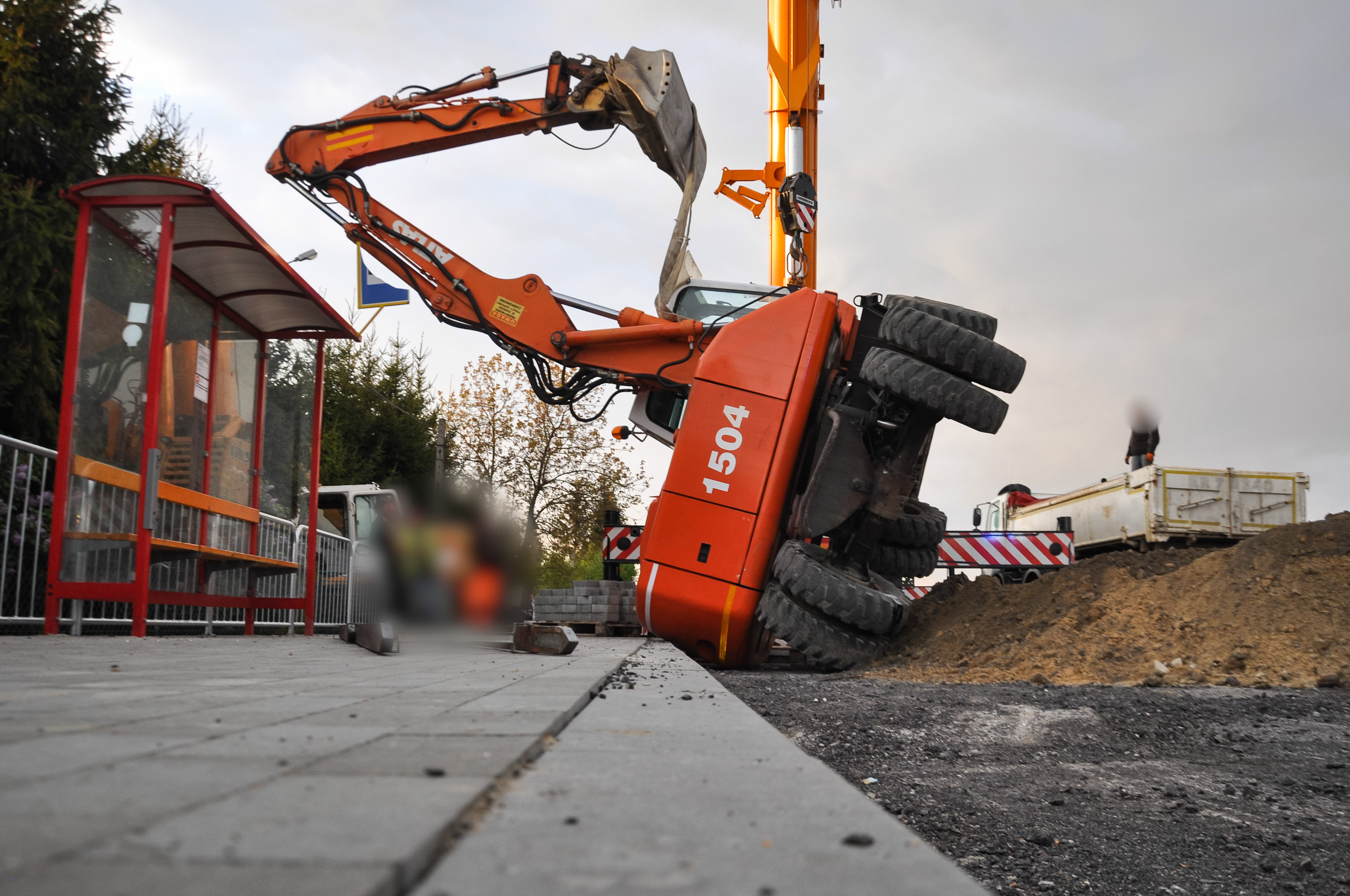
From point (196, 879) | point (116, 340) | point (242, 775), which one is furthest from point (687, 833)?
point (116, 340)

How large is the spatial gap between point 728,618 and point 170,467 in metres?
4.79

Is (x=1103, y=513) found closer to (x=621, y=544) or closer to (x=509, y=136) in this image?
(x=621, y=544)

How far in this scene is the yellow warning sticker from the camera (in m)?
10.5

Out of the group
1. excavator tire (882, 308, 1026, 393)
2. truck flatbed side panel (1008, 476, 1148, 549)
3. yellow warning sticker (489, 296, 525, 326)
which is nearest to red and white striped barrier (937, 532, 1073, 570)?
truck flatbed side panel (1008, 476, 1148, 549)

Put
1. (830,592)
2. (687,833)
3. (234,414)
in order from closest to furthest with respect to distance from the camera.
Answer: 1. (687,833)
2. (830,592)
3. (234,414)

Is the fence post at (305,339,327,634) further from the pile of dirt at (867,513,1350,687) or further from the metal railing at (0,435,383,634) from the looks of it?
the pile of dirt at (867,513,1350,687)

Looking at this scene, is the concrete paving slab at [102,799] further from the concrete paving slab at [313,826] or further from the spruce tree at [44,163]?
the spruce tree at [44,163]

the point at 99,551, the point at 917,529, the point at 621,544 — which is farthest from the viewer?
the point at 621,544

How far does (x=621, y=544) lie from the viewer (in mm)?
12758

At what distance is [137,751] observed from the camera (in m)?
1.99

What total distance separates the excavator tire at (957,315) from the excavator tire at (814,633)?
2.47 metres

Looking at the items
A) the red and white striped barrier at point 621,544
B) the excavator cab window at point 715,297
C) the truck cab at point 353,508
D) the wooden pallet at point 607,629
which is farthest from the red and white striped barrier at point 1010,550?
the truck cab at point 353,508

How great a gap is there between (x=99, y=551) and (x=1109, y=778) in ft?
22.2

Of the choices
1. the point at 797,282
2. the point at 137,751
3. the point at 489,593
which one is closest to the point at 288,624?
the point at 489,593
